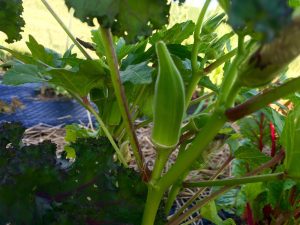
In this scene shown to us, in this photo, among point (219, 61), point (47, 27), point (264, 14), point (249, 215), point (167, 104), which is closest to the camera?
point (264, 14)

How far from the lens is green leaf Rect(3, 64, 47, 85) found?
0.65m

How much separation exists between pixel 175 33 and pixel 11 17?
0.93 ft

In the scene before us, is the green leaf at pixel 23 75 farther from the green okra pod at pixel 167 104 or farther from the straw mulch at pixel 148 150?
the straw mulch at pixel 148 150

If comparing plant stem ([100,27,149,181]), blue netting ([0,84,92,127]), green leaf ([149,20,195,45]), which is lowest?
plant stem ([100,27,149,181])

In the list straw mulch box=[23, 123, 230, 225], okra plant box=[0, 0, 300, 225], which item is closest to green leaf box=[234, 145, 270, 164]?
okra plant box=[0, 0, 300, 225]

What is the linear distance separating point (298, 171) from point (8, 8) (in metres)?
0.50

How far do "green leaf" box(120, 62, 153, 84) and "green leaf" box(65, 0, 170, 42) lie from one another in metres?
0.11

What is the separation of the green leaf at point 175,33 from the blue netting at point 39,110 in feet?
3.30

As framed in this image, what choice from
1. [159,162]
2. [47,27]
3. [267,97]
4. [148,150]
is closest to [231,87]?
[267,97]

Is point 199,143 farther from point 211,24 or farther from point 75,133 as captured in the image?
point 75,133

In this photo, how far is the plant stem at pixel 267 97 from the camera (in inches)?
14.2

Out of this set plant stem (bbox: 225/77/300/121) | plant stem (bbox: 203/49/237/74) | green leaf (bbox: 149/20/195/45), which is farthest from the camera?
green leaf (bbox: 149/20/195/45)

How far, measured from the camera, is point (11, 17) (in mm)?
652

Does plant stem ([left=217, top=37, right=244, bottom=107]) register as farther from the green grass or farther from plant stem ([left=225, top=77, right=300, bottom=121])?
the green grass
